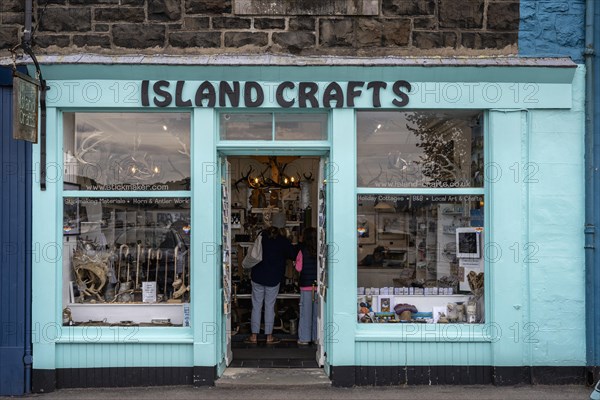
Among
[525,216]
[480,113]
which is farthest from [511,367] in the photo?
[480,113]

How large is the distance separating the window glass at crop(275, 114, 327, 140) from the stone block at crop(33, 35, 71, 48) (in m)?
2.60

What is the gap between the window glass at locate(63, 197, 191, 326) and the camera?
778 centimetres

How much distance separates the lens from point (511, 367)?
750 cm

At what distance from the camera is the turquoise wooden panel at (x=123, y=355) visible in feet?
24.5

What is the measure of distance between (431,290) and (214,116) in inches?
133

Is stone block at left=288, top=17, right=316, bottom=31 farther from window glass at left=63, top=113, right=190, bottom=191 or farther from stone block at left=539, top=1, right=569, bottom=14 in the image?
stone block at left=539, top=1, right=569, bottom=14

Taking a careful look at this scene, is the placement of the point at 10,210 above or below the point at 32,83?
below

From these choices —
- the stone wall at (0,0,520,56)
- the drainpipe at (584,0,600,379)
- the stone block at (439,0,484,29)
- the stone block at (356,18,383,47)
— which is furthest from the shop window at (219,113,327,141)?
the drainpipe at (584,0,600,379)

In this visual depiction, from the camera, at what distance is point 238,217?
11.7 m

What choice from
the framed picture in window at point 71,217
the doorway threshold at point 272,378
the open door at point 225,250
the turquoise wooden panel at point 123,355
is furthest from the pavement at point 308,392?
the framed picture in window at point 71,217

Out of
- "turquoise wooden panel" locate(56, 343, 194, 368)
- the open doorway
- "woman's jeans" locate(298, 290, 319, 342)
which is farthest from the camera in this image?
"woman's jeans" locate(298, 290, 319, 342)

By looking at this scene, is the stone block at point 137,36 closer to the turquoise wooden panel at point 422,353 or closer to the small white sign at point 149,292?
the small white sign at point 149,292

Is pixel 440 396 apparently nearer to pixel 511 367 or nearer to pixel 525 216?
pixel 511 367

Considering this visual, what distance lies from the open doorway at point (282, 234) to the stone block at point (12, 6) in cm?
300
